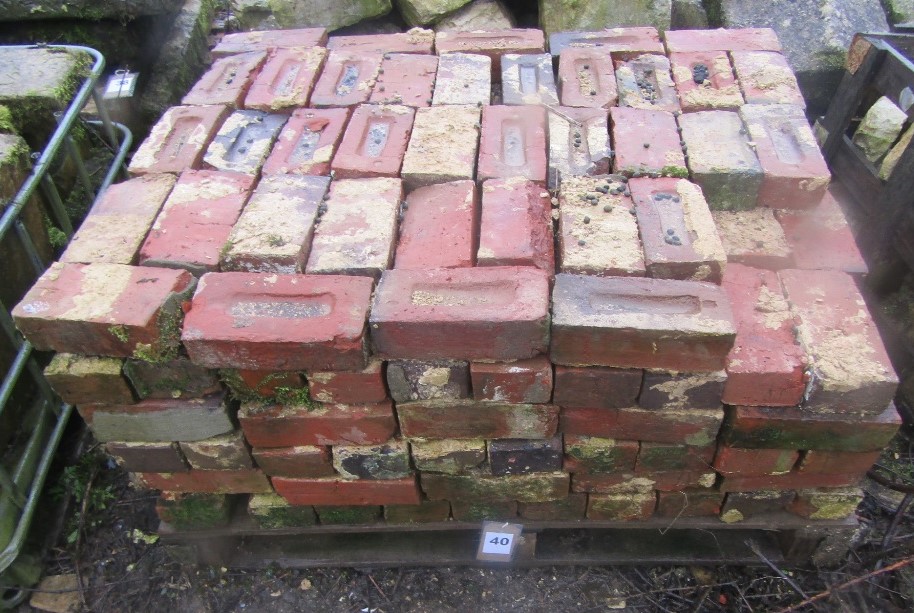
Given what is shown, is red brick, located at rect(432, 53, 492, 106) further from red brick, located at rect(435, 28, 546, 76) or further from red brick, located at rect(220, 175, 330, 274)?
red brick, located at rect(220, 175, 330, 274)

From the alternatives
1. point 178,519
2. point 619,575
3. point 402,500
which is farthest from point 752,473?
point 178,519

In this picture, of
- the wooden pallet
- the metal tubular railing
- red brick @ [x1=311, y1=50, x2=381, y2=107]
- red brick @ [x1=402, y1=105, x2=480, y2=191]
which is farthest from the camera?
red brick @ [x1=311, y1=50, x2=381, y2=107]

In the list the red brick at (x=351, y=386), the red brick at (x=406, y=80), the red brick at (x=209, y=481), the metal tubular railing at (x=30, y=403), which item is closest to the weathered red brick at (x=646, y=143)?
the red brick at (x=406, y=80)

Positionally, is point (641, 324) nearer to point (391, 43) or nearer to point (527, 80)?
point (527, 80)

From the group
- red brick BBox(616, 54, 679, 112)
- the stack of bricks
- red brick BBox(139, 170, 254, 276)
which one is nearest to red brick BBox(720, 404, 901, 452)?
the stack of bricks

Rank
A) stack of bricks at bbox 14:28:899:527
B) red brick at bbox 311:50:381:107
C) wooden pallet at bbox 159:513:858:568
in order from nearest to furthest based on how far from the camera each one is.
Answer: stack of bricks at bbox 14:28:899:527 → wooden pallet at bbox 159:513:858:568 → red brick at bbox 311:50:381:107

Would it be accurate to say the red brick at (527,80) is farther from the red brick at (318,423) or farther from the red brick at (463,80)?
the red brick at (318,423)

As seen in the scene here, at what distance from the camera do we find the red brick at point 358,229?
7.47 ft

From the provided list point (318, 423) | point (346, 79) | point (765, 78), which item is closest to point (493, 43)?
point (346, 79)

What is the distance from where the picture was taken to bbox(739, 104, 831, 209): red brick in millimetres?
2535

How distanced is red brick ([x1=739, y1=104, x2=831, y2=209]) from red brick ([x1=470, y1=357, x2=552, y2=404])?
1.19 meters

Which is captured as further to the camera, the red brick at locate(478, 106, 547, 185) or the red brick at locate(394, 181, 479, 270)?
the red brick at locate(478, 106, 547, 185)

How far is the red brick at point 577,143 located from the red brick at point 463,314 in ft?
2.14

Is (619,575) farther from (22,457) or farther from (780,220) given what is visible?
(22,457)
